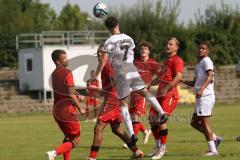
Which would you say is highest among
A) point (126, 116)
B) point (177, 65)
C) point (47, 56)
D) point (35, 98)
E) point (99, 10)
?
point (99, 10)

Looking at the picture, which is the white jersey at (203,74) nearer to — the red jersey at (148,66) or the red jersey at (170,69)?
the red jersey at (170,69)

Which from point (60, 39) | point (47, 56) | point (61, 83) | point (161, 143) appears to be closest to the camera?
point (61, 83)

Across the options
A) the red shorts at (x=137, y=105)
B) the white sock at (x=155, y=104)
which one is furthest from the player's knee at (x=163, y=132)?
the red shorts at (x=137, y=105)

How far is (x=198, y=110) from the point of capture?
15367 mm

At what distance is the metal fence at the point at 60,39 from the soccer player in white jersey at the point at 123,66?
38.6 meters

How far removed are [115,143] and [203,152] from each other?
155 inches

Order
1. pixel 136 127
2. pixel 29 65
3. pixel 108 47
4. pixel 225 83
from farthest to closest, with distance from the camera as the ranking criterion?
pixel 225 83 < pixel 29 65 < pixel 136 127 < pixel 108 47

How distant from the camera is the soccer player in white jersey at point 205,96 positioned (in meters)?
15.1

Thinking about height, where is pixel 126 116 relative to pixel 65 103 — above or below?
below

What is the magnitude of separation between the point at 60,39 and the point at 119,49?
40.5m

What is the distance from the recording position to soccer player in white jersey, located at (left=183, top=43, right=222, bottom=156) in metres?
15.1

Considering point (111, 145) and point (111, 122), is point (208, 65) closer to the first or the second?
point (111, 122)

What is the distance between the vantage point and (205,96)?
15.4m

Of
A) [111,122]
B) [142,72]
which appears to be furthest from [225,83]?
[111,122]
